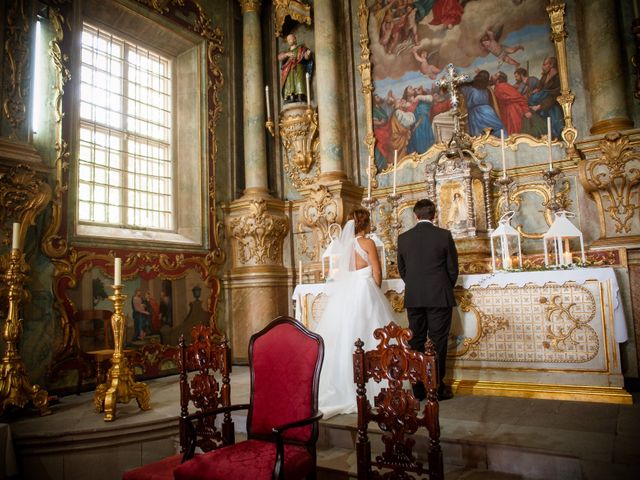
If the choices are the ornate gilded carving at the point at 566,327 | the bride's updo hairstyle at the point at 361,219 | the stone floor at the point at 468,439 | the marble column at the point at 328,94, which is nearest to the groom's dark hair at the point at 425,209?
the bride's updo hairstyle at the point at 361,219

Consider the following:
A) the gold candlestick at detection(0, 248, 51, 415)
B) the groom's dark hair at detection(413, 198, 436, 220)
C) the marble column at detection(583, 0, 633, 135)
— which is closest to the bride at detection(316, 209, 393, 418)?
the groom's dark hair at detection(413, 198, 436, 220)

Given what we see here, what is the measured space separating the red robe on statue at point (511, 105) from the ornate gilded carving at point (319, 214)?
2536 millimetres

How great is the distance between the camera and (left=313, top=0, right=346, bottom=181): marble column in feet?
24.3

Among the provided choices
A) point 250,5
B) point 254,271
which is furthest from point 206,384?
point 250,5

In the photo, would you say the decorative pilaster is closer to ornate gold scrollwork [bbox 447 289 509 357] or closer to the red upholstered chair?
ornate gold scrollwork [bbox 447 289 509 357]

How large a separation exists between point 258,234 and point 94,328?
2.70 m

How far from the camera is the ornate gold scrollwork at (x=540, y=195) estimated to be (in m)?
6.01

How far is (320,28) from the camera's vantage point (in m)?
7.67

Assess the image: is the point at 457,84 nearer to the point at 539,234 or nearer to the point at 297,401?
the point at 539,234

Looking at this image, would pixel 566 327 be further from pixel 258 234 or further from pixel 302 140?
pixel 302 140

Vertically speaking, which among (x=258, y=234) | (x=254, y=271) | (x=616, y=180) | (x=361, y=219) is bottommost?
(x=254, y=271)

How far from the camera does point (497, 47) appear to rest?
21.9 ft

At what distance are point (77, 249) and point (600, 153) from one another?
613cm

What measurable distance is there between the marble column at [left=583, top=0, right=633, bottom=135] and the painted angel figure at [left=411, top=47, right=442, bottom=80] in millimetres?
1957
